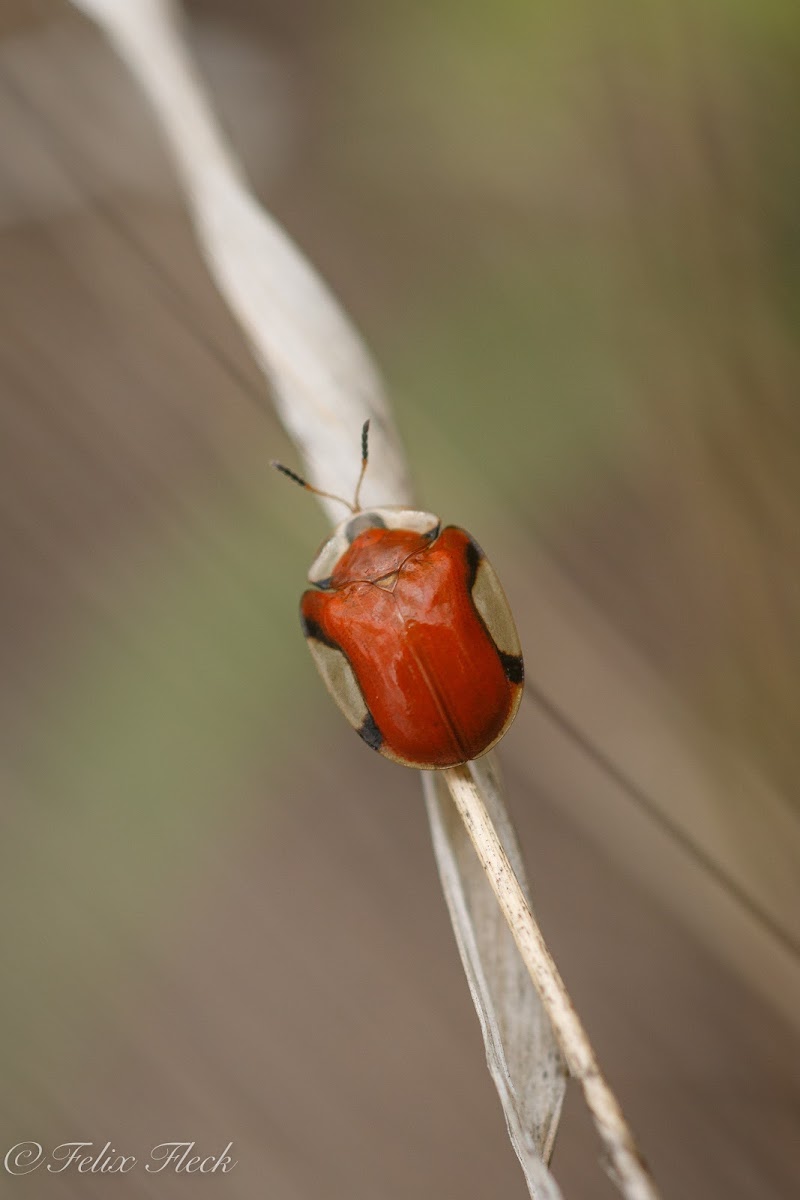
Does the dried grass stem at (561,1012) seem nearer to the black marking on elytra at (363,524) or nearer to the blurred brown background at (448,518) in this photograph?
the black marking on elytra at (363,524)

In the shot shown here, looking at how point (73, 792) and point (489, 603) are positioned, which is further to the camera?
point (73, 792)

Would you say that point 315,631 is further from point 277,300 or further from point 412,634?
point 277,300

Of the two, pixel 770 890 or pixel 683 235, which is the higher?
pixel 683 235

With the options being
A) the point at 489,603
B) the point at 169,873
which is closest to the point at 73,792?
the point at 169,873

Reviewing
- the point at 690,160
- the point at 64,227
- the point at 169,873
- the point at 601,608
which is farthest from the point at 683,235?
the point at 169,873

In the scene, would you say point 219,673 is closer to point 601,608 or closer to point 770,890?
point 601,608

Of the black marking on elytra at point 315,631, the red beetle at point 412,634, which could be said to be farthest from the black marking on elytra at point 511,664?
the black marking on elytra at point 315,631

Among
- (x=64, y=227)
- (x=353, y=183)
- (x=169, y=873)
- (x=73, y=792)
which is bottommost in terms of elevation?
(x=169, y=873)

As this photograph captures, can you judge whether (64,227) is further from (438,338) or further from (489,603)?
(489,603)

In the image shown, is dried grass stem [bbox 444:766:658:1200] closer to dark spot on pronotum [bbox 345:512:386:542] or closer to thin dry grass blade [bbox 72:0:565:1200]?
thin dry grass blade [bbox 72:0:565:1200]
